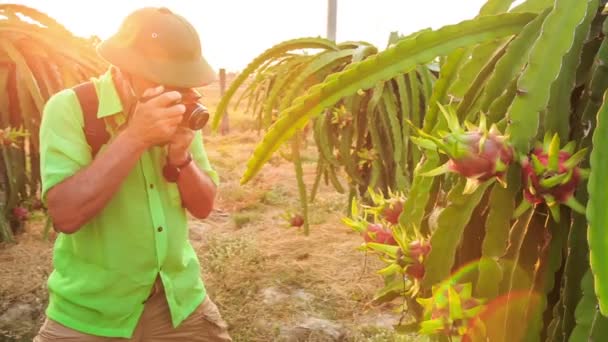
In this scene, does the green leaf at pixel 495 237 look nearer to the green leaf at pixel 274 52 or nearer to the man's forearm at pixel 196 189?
the green leaf at pixel 274 52

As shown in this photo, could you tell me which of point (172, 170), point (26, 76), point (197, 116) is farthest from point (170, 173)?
point (26, 76)

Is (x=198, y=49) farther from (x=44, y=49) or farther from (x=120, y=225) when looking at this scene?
(x=44, y=49)

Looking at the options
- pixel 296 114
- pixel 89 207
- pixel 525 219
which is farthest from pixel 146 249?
pixel 525 219

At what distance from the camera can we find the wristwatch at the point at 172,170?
1969 mm

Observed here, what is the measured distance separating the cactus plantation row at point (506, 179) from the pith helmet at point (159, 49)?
3.29 feet

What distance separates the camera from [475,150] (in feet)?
2.36

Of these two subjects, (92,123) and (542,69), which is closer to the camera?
(542,69)

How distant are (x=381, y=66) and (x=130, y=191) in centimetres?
121

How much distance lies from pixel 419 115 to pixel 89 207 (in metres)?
1.95

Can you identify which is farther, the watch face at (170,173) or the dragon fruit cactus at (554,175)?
the watch face at (170,173)

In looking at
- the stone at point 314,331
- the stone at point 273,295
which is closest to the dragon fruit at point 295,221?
the stone at point 273,295

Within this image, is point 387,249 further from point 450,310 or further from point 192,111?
point 192,111

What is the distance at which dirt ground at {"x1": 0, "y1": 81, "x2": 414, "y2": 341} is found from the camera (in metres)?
3.46

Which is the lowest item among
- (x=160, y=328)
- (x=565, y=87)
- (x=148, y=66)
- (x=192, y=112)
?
(x=160, y=328)
